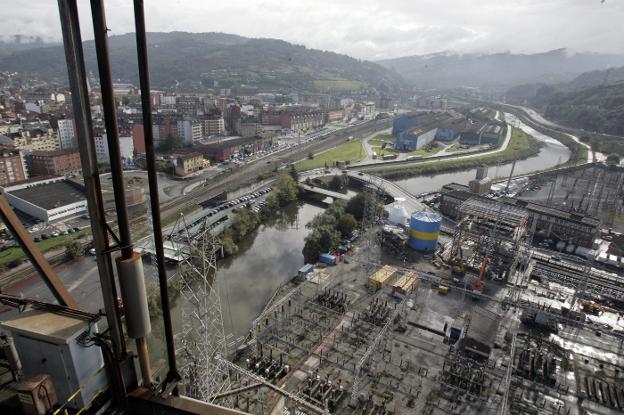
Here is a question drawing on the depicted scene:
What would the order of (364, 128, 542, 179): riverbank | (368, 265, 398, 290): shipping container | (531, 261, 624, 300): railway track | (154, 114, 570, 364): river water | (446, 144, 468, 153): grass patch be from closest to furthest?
(154, 114, 570, 364): river water → (368, 265, 398, 290): shipping container → (531, 261, 624, 300): railway track → (364, 128, 542, 179): riverbank → (446, 144, 468, 153): grass patch

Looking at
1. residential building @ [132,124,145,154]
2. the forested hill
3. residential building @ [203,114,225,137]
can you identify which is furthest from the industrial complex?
the forested hill

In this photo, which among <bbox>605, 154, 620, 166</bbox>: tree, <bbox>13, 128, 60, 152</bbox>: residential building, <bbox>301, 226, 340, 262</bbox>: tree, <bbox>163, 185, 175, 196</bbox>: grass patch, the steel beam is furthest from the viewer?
<bbox>605, 154, 620, 166</bbox>: tree

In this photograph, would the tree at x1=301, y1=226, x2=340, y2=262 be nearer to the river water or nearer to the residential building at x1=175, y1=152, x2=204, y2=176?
the river water

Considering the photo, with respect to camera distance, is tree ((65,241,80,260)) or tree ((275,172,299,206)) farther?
tree ((275,172,299,206))

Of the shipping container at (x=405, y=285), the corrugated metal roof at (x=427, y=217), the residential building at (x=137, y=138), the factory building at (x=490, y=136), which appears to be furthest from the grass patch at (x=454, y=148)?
the residential building at (x=137, y=138)

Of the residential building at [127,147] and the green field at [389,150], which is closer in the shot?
the residential building at [127,147]

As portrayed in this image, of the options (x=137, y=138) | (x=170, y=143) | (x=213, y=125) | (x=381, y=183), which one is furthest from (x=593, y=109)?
(x=137, y=138)

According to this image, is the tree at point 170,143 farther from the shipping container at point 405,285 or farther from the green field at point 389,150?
the shipping container at point 405,285
